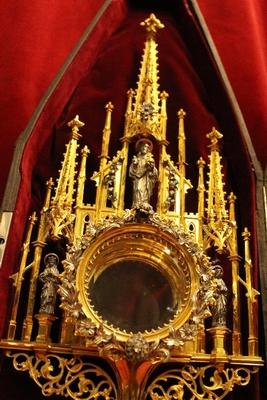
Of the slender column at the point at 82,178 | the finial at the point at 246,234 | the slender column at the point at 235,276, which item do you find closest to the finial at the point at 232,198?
the slender column at the point at 235,276

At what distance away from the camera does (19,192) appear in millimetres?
1571

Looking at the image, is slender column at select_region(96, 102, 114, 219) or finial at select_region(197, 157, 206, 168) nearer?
slender column at select_region(96, 102, 114, 219)

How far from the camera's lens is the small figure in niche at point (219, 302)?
1501mm

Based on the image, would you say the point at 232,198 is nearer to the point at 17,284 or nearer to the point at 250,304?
the point at 250,304

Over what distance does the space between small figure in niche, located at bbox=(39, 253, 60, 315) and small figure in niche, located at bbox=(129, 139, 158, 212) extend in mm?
296

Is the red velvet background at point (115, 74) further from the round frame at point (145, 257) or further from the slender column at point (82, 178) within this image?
the round frame at point (145, 257)

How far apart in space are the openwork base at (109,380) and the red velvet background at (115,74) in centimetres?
50

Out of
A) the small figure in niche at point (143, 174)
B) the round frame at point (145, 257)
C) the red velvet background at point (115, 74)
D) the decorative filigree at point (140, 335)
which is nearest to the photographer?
the decorative filigree at point (140, 335)

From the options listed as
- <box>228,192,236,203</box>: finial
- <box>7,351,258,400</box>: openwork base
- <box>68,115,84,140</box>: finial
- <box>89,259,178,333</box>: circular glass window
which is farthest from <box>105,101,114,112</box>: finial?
<box>7,351,258,400</box>: openwork base

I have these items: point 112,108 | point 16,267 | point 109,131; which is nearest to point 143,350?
point 16,267

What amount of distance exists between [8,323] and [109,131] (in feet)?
2.40

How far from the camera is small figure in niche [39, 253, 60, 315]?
1488mm

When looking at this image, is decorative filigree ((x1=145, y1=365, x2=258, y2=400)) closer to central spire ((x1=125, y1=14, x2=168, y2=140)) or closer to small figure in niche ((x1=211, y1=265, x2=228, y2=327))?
small figure in niche ((x1=211, y1=265, x2=228, y2=327))

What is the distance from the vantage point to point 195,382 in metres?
1.47
